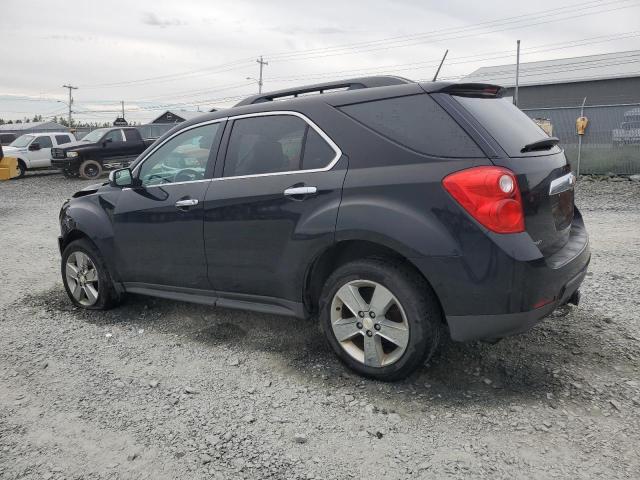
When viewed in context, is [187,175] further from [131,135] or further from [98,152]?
[131,135]

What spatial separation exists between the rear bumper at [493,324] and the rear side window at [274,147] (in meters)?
1.25

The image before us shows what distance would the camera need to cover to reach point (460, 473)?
2.40m

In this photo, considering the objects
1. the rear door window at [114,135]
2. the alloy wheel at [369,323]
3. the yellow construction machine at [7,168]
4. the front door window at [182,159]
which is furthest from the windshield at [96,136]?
the alloy wheel at [369,323]

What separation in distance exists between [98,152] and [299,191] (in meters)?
18.3

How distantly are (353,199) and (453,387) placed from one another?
1280mm

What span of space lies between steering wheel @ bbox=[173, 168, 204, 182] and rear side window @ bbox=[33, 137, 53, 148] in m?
20.1

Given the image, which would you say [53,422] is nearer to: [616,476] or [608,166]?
[616,476]

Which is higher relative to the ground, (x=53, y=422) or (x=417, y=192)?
(x=417, y=192)

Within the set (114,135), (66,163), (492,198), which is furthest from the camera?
(114,135)

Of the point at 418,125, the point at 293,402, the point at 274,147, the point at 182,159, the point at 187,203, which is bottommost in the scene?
the point at 293,402

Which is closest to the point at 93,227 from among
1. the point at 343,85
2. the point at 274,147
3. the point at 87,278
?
the point at 87,278

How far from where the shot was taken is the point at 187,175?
409cm

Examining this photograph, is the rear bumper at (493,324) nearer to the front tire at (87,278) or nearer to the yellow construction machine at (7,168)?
the front tire at (87,278)

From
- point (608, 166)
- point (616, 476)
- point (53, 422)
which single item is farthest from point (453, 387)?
point (608, 166)
